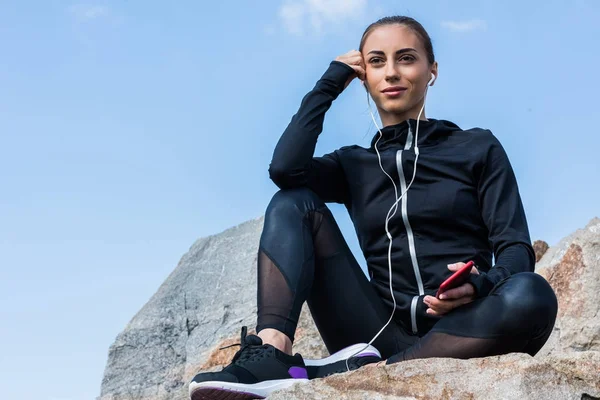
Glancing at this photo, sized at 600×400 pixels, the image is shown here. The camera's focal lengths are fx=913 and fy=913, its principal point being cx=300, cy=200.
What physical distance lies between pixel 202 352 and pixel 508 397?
3.54m

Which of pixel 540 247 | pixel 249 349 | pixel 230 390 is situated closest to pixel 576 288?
pixel 540 247

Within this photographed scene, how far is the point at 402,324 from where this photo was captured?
3.78 meters

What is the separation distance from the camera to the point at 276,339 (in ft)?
11.4

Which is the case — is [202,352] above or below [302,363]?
above

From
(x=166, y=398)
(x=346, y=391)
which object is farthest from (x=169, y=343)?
(x=346, y=391)

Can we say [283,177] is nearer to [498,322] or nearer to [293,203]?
[293,203]

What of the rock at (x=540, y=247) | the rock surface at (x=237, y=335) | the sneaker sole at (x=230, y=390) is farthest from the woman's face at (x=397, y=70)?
the rock at (x=540, y=247)

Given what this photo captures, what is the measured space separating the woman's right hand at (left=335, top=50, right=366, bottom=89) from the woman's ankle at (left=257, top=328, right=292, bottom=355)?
4.09 ft

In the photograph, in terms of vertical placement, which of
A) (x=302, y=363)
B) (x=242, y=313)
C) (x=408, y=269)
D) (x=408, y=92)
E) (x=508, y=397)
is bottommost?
(x=508, y=397)

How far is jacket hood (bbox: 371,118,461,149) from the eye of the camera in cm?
403

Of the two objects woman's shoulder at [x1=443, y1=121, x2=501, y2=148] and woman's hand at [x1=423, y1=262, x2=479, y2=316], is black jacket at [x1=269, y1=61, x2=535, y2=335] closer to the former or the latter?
woman's shoulder at [x1=443, y1=121, x2=501, y2=148]

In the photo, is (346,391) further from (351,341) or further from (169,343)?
(169,343)

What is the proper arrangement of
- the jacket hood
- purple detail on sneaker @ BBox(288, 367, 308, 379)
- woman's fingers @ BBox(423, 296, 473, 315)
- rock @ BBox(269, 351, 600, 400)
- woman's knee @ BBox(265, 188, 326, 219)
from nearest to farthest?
rock @ BBox(269, 351, 600, 400) < woman's fingers @ BBox(423, 296, 473, 315) < purple detail on sneaker @ BBox(288, 367, 308, 379) < woman's knee @ BBox(265, 188, 326, 219) < the jacket hood

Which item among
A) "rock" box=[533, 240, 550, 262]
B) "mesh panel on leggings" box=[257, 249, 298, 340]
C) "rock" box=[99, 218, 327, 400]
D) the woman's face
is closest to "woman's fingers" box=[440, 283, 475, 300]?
"mesh panel on leggings" box=[257, 249, 298, 340]
